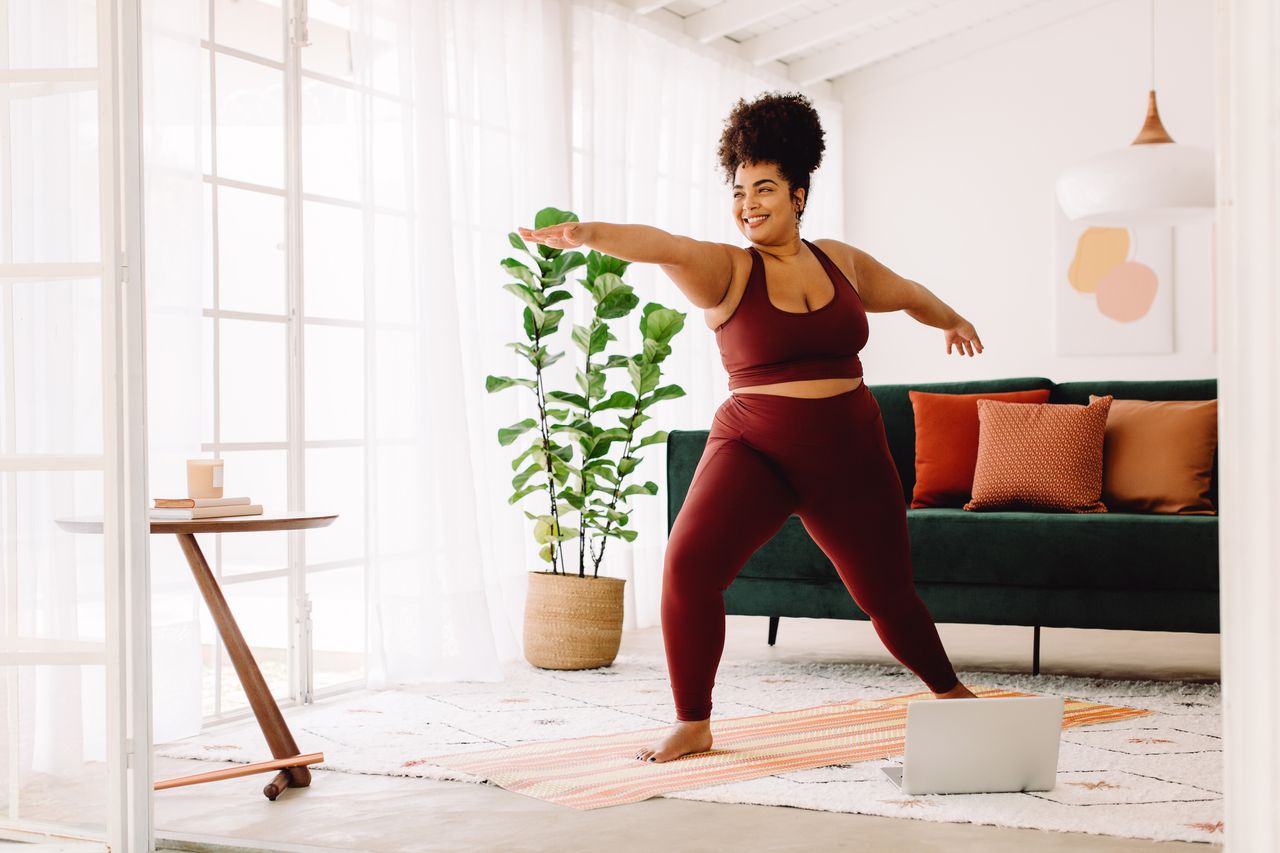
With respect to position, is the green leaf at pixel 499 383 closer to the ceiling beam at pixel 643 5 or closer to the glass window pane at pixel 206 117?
the glass window pane at pixel 206 117

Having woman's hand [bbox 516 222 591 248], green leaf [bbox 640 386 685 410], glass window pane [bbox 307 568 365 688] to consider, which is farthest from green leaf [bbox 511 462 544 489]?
woman's hand [bbox 516 222 591 248]

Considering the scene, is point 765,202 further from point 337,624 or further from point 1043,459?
point 337,624

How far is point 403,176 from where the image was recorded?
159 inches

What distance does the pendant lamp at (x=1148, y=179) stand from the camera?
147 inches

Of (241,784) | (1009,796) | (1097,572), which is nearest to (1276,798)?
(1009,796)

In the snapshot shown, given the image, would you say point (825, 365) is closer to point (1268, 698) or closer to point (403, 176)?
point (1268, 698)

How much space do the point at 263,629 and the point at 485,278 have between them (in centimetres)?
136

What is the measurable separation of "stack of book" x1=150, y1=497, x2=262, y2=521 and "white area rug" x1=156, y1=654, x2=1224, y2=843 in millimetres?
623

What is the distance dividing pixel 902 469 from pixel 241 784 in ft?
8.59

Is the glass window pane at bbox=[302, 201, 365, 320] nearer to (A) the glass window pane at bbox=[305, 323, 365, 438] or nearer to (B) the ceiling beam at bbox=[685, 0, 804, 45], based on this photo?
(A) the glass window pane at bbox=[305, 323, 365, 438]

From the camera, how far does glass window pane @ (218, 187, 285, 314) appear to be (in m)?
3.57

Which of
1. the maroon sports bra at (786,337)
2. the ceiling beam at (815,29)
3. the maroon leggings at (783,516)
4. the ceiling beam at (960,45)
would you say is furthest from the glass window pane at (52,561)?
the ceiling beam at (960,45)

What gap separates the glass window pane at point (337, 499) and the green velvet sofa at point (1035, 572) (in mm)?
1186

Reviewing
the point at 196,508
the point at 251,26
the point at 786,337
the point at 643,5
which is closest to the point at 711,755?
the point at 786,337
